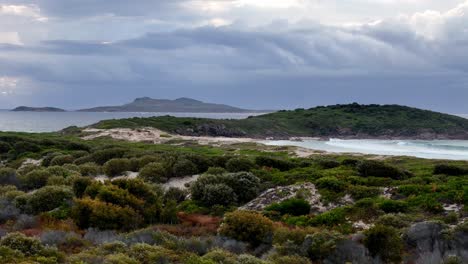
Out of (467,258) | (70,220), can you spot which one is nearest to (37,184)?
(70,220)

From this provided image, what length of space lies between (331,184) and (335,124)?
109 m

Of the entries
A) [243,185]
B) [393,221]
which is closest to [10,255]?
[393,221]

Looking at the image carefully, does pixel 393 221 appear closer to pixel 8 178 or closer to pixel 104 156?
pixel 8 178

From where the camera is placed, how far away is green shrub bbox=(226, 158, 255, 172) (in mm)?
25391

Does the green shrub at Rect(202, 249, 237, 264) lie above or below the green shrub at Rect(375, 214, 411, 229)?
above

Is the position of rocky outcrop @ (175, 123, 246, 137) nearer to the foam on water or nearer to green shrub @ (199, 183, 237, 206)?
the foam on water

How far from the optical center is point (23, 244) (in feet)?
36.3

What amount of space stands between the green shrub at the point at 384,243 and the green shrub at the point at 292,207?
5.99m

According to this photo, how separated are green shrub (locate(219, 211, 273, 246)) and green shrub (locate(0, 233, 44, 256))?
5.20m

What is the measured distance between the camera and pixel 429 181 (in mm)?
22688

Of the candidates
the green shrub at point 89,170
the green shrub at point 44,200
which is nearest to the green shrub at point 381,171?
the green shrub at point 44,200

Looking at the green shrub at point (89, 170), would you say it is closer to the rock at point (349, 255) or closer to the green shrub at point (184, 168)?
the green shrub at point (184, 168)

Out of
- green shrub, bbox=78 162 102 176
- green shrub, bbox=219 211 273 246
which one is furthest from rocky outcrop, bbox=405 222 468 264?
green shrub, bbox=78 162 102 176

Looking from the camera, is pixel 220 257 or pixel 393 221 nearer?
pixel 220 257
